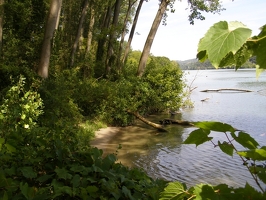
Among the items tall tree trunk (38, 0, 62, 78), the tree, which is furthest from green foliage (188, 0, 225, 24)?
tall tree trunk (38, 0, 62, 78)

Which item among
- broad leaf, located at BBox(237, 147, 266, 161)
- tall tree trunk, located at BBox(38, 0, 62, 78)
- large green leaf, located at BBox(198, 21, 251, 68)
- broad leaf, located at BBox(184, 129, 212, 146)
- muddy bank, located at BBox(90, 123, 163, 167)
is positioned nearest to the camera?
large green leaf, located at BBox(198, 21, 251, 68)

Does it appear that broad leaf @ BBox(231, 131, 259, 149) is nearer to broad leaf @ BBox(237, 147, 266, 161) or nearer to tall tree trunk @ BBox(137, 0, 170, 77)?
broad leaf @ BBox(237, 147, 266, 161)

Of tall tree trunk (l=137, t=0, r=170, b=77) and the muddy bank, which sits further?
tall tree trunk (l=137, t=0, r=170, b=77)

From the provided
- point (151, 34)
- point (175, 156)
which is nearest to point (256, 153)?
point (175, 156)

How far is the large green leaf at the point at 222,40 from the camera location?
56cm

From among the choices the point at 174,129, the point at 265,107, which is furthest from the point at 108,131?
the point at 265,107

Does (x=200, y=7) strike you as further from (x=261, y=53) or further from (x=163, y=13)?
(x=261, y=53)

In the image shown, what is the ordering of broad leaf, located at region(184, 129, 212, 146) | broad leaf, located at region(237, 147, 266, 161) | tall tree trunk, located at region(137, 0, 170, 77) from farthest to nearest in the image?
tall tree trunk, located at region(137, 0, 170, 77) → broad leaf, located at region(184, 129, 212, 146) → broad leaf, located at region(237, 147, 266, 161)

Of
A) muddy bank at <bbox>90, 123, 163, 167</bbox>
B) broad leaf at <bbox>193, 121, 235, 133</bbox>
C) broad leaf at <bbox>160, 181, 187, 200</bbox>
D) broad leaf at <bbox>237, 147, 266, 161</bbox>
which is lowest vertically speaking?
muddy bank at <bbox>90, 123, 163, 167</bbox>

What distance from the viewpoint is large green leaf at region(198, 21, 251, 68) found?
0.56m

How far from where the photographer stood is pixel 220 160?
8578mm

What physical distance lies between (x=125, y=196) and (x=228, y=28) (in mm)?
1439

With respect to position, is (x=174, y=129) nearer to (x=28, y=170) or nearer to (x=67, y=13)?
(x=28, y=170)

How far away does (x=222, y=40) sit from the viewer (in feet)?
1.87
